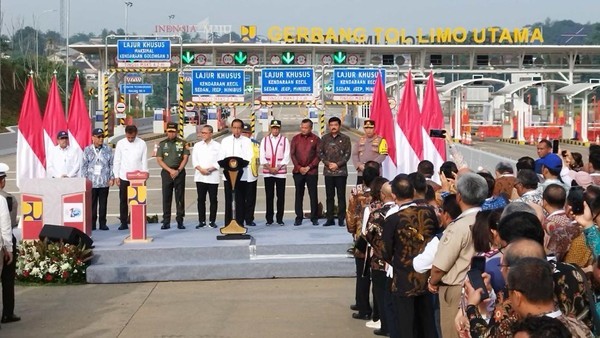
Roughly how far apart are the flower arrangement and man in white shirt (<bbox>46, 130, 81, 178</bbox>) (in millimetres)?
2703

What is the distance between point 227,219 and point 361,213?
16.3 ft

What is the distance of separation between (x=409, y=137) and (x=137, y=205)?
5175 mm

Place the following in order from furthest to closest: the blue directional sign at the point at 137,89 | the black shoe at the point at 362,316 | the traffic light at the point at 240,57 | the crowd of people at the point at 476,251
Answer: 1. the blue directional sign at the point at 137,89
2. the traffic light at the point at 240,57
3. the black shoe at the point at 362,316
4. the crowd of people at the point at 476,251

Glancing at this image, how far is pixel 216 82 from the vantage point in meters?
33.1

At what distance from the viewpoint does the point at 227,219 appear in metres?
14.2

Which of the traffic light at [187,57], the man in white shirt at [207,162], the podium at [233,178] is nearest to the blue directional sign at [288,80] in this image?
the man in white shirt at [207,162]

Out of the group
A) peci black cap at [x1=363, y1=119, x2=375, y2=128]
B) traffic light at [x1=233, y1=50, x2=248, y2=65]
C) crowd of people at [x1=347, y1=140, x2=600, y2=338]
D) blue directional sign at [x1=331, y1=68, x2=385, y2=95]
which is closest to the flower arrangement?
crowd of people at [x1=347, y1=140, x2=600, y2=338]

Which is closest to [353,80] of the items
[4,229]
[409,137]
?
[409,137]

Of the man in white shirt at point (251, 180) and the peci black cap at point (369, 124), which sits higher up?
the peci black cap at point (369, 124)

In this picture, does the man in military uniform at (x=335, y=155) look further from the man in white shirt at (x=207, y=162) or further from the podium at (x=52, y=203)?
the podium at (x=52, y=203)

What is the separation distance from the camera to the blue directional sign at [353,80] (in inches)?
1249

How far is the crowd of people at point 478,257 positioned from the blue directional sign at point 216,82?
23131mm

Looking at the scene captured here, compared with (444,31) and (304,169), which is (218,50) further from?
(304,169)

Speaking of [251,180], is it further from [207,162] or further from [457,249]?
[457,249]
